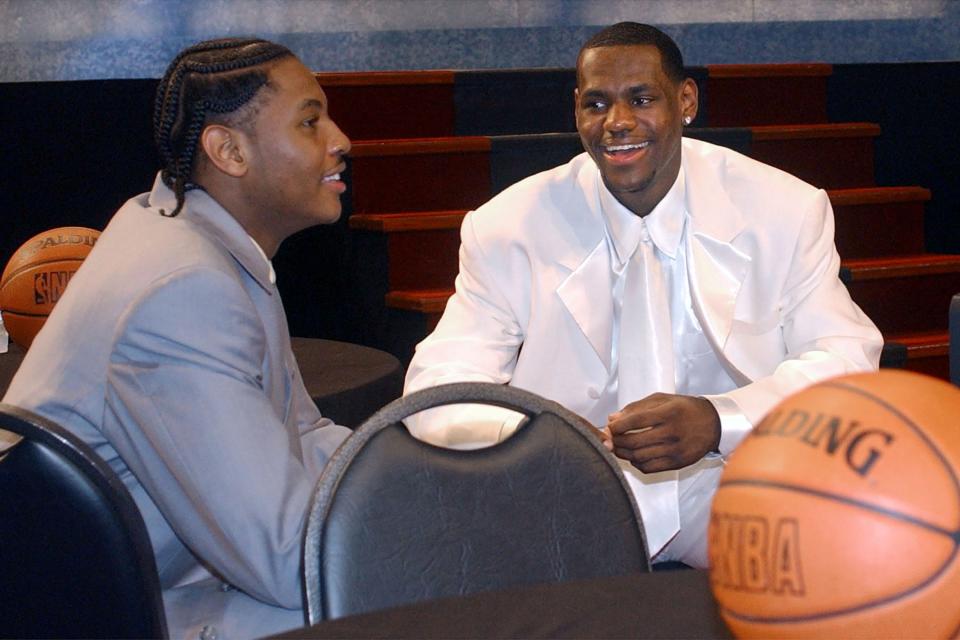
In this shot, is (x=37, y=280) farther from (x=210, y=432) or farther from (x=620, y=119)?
(x=210, y=432)

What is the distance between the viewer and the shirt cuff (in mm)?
2203

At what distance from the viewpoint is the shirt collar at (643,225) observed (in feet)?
8.27

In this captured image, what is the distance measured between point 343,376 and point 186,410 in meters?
1.38

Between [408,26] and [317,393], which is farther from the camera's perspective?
[408,26]

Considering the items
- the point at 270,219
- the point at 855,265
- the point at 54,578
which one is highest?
the point at 270,219

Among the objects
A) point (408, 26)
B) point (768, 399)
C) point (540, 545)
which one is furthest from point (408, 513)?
point (408, 26)

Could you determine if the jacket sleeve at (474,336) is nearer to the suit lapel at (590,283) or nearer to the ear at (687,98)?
the suit lapel at (590,283)

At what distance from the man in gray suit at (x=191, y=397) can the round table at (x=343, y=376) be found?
86cm

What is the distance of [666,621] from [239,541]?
53cm

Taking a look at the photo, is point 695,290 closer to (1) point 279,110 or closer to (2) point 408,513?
(1) point 279,110

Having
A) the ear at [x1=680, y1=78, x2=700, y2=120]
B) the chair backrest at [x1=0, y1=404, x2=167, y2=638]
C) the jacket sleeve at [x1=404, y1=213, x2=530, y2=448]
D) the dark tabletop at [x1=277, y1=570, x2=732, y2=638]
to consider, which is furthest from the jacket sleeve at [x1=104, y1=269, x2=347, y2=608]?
the ear at [x1=680, y1=78, x2=700, y2=120]

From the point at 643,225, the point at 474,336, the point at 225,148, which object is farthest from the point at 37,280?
the point at 643,225

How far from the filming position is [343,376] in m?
2.93

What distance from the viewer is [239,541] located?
60.3 inches
